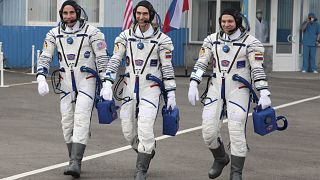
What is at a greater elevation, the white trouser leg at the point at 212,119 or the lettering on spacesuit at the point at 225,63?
the lettering on spacesuit at the point at 225,63

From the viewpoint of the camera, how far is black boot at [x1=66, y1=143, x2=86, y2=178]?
27.5 feet

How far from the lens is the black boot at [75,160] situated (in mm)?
8367

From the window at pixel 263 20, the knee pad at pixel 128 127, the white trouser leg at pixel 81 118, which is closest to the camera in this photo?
the knee pad at pixel 128 127

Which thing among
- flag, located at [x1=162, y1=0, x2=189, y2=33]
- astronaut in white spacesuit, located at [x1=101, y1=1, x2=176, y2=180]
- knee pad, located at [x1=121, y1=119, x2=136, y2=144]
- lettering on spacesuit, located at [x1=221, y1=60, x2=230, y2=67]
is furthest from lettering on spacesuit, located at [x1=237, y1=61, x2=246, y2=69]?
flag, located at [x1=162, y1=0, x2=189, y2=33]

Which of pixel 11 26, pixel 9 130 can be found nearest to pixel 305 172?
pixel 9 130

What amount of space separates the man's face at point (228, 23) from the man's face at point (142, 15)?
31.4 inches

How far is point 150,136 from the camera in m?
8.16

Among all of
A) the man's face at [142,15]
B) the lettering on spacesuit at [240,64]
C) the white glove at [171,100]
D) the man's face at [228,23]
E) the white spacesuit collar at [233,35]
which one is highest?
the man's face at [142,15]

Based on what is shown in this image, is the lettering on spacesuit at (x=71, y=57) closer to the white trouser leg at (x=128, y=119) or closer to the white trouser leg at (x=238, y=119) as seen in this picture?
the white trouser leg at (x=128, y=119)

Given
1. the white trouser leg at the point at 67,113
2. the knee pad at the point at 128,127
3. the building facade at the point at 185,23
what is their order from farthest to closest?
the building facade at the point at 185,23 → the white trouser leg at the point at 67,113 → the knee pad at the point at 128,127

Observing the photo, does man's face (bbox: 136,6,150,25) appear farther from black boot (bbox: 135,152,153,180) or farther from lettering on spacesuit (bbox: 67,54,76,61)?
black boot (bbox: 135,152,153,180)

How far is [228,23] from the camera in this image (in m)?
8.17

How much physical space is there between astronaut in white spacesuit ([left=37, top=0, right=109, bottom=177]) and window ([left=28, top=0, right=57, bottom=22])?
15.5m

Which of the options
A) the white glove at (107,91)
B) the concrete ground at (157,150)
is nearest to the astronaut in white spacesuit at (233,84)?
the concrete ground at (157,150)
